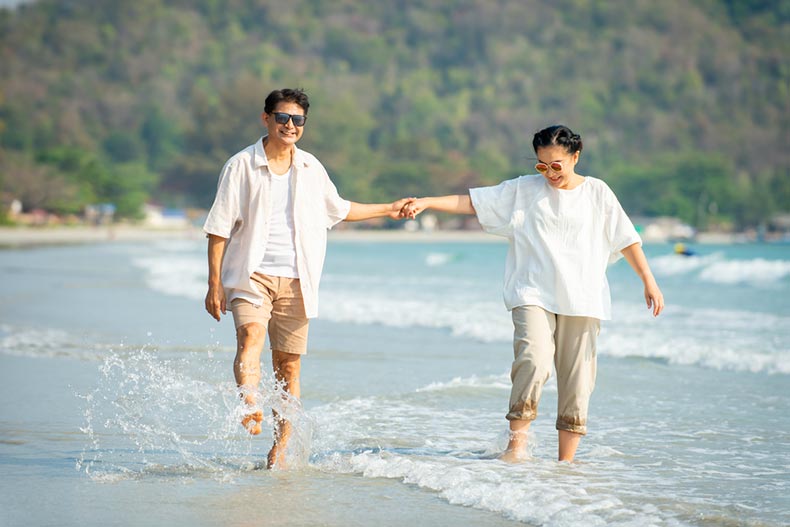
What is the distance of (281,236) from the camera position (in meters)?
4.82

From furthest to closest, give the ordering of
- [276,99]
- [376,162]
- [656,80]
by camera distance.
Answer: [656,80] < [376,162] < [276,99]

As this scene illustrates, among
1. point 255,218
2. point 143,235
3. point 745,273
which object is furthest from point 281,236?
point 143,235

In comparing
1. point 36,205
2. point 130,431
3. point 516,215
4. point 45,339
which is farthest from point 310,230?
point 36,205

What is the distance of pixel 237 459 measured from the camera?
5.28 m

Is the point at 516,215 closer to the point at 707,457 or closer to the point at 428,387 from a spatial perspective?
the point at 707,457

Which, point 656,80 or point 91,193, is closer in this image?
point 91,193

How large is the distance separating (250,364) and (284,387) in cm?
30

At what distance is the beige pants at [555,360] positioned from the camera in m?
4.86

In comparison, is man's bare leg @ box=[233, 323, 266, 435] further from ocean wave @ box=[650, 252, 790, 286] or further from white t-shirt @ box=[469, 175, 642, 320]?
ocean wave @ box=[650, 252, 790, 286]

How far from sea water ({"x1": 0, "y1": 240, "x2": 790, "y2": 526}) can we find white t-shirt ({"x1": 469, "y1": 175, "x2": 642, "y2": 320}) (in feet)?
2.60

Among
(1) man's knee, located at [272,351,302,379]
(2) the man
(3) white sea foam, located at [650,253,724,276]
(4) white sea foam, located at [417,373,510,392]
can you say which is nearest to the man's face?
(2) the man

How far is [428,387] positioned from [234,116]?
12985 cm

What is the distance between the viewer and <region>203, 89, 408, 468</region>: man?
15.5 feet

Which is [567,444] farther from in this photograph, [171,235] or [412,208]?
[171,235]
